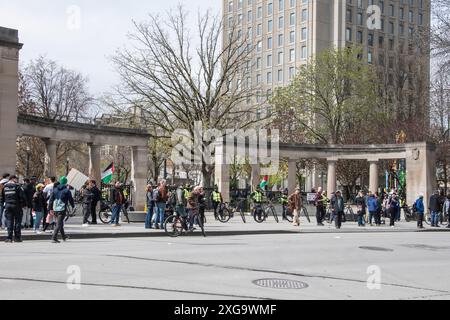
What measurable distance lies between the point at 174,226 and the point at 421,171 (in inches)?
800

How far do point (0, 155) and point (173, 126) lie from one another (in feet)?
Answer: 69.8

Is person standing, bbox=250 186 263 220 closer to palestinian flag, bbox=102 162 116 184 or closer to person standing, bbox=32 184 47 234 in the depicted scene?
palestinian flag, bbox=102 162 116 184

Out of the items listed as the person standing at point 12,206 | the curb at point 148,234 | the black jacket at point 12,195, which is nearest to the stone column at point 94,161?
the curb at point 148,234

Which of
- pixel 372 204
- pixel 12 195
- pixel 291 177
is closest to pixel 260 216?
pixel 372 204

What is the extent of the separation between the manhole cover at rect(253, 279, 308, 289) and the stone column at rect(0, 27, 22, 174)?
15.4m

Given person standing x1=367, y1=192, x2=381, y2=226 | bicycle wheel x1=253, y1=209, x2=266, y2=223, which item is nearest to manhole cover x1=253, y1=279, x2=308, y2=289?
bicycle wheel x1=253, y1=209, x2=266, y2=223

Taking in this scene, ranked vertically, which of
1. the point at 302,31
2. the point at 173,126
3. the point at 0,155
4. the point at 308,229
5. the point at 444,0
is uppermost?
the point at 302,31

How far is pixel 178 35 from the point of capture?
4116cm

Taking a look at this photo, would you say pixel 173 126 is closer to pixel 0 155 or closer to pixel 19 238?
pixel 0 155

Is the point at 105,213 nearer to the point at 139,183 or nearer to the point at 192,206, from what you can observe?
the point at 192,206

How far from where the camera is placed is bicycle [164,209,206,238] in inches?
700

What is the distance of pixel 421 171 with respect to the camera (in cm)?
3281
